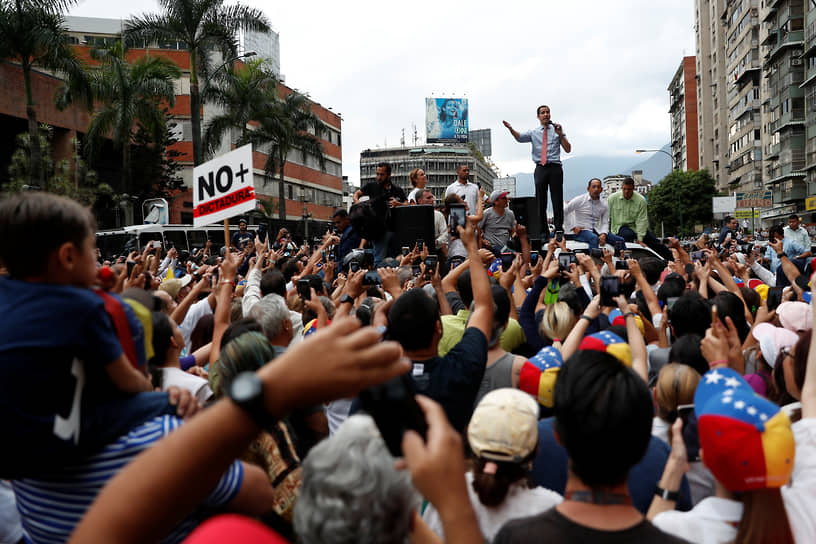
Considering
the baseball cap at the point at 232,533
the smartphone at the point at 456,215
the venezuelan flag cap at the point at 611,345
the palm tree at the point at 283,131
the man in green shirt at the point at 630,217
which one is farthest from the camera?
the palm tree at the point at 283,131

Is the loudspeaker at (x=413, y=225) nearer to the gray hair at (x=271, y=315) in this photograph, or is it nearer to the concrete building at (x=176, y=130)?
the gray hair at (x=271, y=315)

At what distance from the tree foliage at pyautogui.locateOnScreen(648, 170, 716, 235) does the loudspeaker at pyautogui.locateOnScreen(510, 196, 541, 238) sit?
59.0 metres

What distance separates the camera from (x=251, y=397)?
1.10m

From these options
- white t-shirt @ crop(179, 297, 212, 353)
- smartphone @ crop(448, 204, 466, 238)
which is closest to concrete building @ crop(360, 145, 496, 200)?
smartphone @ crop(448, 204, 466, 238)

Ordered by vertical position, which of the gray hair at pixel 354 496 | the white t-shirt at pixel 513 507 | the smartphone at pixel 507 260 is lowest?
the white t-shirt at pixel 513 507

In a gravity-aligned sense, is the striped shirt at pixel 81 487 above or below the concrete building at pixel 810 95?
below

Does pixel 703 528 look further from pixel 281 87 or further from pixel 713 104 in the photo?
pixel 713 104

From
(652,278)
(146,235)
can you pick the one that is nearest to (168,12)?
(146,235)

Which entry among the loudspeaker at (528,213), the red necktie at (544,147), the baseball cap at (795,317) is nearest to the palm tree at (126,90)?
the loudspeaker at (528,213)

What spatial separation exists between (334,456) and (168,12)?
2846cm

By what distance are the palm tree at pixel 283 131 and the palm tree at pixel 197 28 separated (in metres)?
9.98

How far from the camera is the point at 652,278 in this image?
7.46 m

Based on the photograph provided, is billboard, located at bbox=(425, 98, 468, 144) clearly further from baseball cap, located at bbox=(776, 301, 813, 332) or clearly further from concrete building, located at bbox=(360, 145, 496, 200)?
baseball cap, located at bbox=(776, 301, 813, 332)

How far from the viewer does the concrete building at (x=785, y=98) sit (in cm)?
5672
